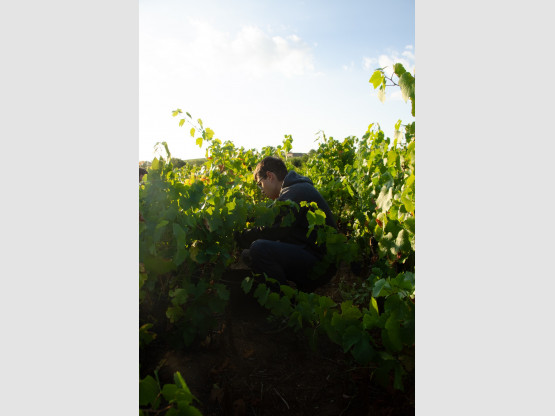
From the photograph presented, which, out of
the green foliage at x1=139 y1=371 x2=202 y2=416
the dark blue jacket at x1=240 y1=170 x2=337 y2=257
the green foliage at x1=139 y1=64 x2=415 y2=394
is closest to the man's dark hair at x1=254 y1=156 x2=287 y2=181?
the dark blue jacket at x1=240 y1=170 x2=337 y2=257

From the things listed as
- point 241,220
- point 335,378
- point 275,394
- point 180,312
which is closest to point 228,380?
point 275,394

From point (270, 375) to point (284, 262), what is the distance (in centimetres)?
86

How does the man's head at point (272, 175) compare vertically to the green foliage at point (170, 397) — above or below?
above

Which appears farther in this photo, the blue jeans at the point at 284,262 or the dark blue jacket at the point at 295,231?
the dark blue jacket at the point at 295,231

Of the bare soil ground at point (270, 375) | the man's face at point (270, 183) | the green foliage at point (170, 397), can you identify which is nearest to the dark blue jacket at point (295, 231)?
the man's face at point (270, 183)

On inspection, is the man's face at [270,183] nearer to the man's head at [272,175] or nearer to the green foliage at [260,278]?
the man's head at [272,175]

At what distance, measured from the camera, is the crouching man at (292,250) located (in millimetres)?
2611

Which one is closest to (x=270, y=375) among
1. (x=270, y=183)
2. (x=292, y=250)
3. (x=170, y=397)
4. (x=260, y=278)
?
(x=260, y=278)

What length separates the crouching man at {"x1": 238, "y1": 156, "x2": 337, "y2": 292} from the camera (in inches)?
103

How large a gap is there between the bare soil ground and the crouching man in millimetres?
478

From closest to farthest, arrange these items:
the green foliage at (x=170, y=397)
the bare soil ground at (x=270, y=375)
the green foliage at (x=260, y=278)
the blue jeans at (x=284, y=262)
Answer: the green foliage at (x=170, y=397)
the green foliage at (x=260, y=278)
the bare soil ground at (x=270, y=375)
the blue jeans at (x=284, y=262)

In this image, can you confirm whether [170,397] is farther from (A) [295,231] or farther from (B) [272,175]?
(B) [272,175]

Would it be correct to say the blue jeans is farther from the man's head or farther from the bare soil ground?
the man's head

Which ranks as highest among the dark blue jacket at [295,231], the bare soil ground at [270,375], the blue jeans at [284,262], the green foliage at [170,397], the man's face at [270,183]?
the man's face at [270,183]
